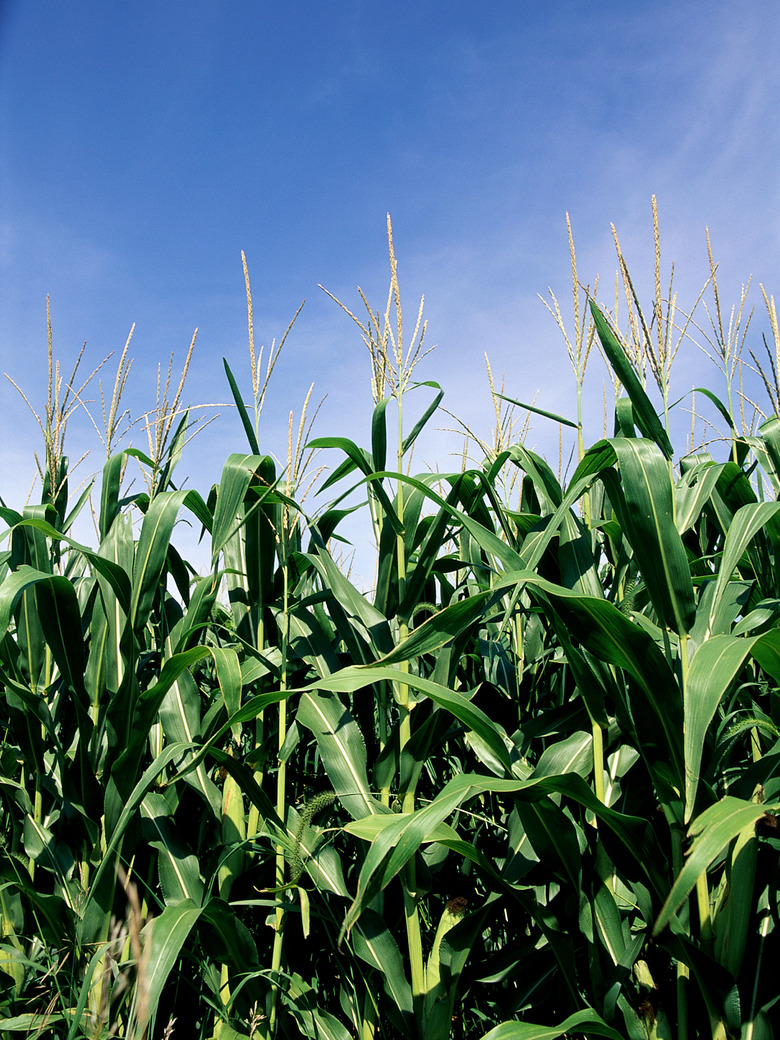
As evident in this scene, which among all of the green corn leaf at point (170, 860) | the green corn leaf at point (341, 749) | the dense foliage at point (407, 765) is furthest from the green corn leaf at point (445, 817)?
the green corn leaf at point (170, 860)

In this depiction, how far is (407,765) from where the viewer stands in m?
1.68

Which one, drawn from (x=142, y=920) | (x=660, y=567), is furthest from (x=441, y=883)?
(x=660, y=567)

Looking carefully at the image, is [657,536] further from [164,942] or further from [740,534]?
[164,942]

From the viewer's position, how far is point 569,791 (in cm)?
125

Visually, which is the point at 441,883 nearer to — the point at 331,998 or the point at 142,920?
the point at 331,998

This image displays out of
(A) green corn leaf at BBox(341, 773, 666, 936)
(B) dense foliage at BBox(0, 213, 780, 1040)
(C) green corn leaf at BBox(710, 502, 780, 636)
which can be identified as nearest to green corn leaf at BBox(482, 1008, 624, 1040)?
(B) dense foliage at BBox(0, 213, 780, 1040)

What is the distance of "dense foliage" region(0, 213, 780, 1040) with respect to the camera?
1348mm

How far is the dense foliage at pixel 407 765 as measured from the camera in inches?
53.1

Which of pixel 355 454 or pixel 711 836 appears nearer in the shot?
pixel 711 836

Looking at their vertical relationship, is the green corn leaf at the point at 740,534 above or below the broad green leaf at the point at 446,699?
A: above

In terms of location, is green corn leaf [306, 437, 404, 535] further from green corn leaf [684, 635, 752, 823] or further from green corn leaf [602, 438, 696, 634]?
green corn leaf [684, 635, 752, 823]

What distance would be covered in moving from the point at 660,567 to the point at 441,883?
3.65 feet

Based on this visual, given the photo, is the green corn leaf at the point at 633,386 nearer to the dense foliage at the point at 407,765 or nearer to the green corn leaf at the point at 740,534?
the dense foliage at the point at 407,765

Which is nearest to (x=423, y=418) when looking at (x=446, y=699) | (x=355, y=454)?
(x=355, y=454)
